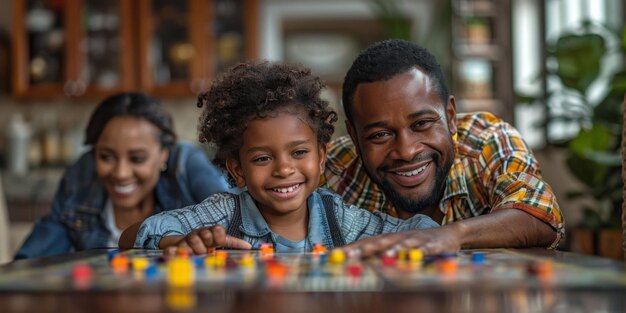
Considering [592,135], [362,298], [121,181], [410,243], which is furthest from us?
[592,135]

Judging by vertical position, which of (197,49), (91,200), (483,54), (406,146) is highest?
(197,49)

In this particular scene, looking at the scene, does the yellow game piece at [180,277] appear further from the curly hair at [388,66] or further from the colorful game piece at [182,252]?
the curly hair at [388,66]

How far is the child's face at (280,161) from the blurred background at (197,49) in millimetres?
3401

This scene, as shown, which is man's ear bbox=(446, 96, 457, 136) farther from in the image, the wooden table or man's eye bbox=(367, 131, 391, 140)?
the wooden table

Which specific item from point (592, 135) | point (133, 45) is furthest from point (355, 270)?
point (133, 45)

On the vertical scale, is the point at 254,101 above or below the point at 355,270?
above

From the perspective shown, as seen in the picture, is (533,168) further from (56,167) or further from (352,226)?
(56,167)

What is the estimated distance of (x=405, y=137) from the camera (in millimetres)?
1848

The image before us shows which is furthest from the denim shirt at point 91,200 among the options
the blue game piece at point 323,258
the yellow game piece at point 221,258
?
the blue game piece at point 323,258

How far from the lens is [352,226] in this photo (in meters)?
1.73

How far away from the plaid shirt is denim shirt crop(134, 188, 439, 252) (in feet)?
0.76

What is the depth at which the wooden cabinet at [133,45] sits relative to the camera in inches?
213

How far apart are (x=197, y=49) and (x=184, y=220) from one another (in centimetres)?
392

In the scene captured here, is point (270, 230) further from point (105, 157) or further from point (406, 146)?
point (105, 157)
